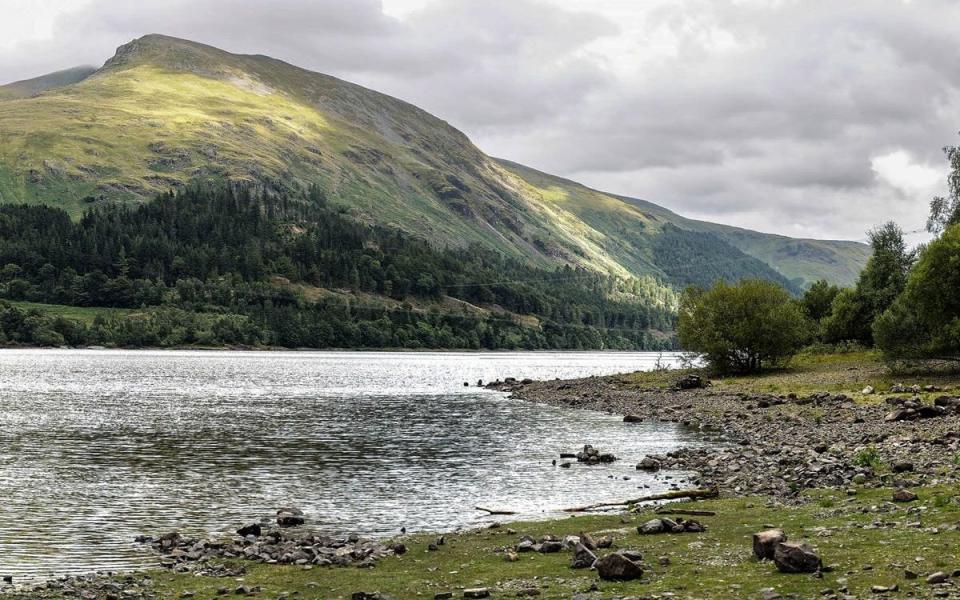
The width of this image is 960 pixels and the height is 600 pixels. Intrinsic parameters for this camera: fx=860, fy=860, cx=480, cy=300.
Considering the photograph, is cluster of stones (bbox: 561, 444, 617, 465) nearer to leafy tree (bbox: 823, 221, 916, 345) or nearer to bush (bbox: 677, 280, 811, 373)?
bush (bbox: 677, 280, 811, 373)

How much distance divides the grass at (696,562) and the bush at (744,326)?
266 feet

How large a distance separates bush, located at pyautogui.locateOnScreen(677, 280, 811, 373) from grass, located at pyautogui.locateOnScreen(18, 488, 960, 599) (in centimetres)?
8099

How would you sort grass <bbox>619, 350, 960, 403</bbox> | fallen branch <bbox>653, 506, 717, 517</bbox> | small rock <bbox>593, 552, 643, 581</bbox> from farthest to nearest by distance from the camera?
Answer: grass <bbox>619, 350, 960, 403</bbox> → fallen branch <bbox>653, 506, 717, 517</bbox> → small rock <bbox>593, 552, 643, 581</bbox>

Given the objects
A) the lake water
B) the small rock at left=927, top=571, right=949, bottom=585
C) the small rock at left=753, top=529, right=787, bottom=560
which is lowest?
the lake water

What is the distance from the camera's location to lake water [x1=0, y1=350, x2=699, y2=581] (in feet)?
114

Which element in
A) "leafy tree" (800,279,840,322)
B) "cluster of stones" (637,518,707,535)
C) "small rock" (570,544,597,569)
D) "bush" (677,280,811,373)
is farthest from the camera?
"leafy tree" (800,279,840,322)

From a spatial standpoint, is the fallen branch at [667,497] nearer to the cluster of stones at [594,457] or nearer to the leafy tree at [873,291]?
the cluster of stones at [594,457]

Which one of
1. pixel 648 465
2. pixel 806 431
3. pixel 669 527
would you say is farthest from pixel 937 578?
pixel 806 431

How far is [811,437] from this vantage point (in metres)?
53.6

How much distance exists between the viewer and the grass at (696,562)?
64.7 ft

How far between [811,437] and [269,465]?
33553 mm

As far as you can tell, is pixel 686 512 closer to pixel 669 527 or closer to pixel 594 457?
pixel 669 527

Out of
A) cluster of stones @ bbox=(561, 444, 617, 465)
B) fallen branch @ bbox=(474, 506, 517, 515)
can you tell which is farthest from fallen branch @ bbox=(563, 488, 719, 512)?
cluster of stones @ bbox=(561, 444, 617, 465)

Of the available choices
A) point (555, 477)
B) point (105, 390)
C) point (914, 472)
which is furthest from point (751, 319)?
point (105, 390)
